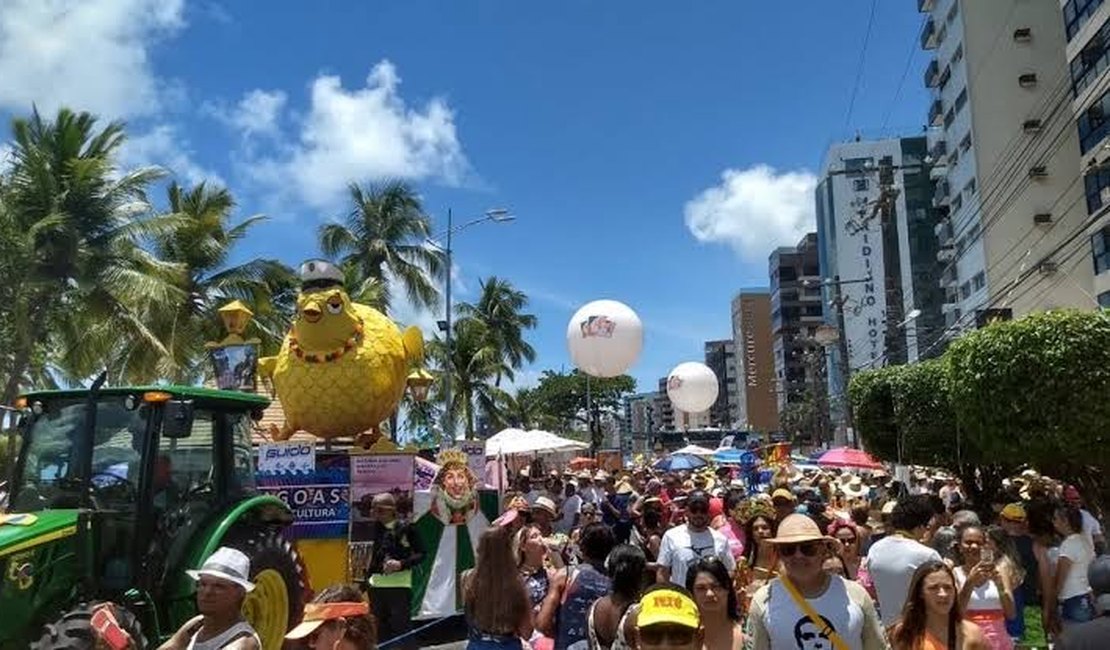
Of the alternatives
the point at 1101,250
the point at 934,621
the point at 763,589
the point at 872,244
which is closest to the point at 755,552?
the point at 934,621

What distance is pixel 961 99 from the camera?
171 ft

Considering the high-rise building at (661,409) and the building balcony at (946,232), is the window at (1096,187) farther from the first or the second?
the high-rise building at (661,409)

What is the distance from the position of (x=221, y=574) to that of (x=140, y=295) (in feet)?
60.9

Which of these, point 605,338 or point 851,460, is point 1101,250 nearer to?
point 851,460

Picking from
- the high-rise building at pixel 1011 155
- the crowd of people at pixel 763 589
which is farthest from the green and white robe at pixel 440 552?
the high-rise building at pixel 1011 155

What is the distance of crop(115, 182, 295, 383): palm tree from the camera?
2206 cm

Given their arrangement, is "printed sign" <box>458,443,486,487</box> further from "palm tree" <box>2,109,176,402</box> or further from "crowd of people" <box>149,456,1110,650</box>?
"palm tree" <box>2,109,176,402</box>

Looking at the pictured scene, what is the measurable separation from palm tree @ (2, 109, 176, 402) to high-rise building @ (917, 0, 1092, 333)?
34452 mm

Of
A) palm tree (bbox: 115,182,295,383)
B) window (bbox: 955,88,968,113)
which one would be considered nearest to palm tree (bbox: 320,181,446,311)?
palm tree (bbox: 115,182,295,383)

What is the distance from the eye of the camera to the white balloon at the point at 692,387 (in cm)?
2211

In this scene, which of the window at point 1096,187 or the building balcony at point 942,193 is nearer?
the window at point 1096,187

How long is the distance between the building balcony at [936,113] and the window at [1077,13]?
743 inches

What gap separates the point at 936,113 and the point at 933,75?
2293mm

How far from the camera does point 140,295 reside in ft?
67.5
